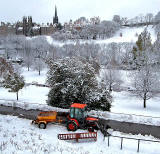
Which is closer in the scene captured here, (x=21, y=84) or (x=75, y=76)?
(x=75, y=76)

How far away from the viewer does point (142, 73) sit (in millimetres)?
25844

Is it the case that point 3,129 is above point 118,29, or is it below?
below

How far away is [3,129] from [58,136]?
3.83 m

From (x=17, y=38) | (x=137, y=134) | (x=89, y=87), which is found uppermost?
(x=17, y=38)

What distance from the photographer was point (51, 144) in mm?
10102

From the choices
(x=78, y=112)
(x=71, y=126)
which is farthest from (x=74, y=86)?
(x=71, y=126)

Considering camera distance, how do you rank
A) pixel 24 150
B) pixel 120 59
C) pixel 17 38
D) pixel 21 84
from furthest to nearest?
pixel 17 38, pixel 120 59, pixel 21 84, pixel 24 150

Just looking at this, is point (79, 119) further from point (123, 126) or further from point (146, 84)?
point (146, 84)

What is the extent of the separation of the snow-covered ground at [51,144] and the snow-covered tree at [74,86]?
467 centimetres

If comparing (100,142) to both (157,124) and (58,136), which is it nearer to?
(58,136)

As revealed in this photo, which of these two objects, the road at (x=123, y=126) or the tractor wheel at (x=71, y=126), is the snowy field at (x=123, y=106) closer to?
the road at (x=123, y=126)

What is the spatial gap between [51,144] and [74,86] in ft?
24.4

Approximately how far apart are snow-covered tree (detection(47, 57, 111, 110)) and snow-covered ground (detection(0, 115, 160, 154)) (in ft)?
15.3

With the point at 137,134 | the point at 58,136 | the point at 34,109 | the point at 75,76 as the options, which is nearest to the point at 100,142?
the point at 58,136
